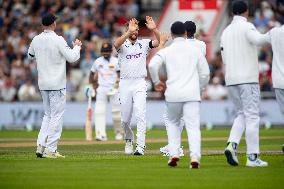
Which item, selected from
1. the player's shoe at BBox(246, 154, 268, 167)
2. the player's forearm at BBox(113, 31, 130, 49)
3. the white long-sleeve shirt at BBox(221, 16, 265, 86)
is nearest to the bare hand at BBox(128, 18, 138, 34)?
the player's forearm at BBox(113, 31, 130, 49)

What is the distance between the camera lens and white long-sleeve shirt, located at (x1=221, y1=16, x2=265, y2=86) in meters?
19.1

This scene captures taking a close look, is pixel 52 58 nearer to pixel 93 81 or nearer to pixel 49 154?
pixel 49 154

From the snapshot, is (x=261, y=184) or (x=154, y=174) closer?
(x=261, y=184)

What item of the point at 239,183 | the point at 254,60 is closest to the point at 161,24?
the point at 254,60

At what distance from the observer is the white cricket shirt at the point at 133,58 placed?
76.0ft

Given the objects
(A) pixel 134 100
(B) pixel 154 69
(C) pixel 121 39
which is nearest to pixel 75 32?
(A) pixel 134 100

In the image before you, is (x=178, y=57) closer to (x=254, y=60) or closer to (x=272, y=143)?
(x=254, y=60)

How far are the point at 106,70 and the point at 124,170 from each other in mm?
12800

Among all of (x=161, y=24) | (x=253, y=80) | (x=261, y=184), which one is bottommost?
(x=261, y=184)

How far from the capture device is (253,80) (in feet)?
62.7

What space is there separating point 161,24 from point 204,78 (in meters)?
25.7

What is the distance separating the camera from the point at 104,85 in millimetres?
31422

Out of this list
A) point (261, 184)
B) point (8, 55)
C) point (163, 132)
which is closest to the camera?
point (261, 184)

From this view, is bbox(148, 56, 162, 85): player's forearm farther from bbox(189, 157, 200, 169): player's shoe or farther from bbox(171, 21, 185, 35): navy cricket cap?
bbox(189, 157, 200, 169): player's shoe
